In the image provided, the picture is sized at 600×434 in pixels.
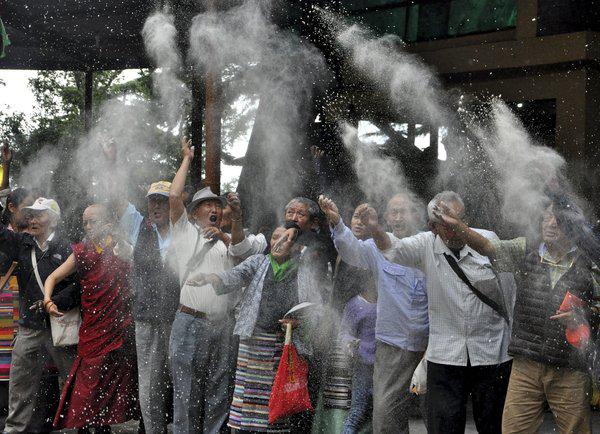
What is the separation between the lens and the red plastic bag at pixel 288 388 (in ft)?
16.6

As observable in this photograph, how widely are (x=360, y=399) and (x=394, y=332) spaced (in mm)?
619

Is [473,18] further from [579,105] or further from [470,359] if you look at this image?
[470,359]

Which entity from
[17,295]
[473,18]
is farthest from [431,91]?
[17,295]

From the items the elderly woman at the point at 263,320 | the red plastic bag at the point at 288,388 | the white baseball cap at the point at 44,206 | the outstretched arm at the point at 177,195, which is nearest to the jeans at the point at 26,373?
the white baseball cap at the point at 44,206

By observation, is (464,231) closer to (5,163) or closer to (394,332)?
(394,332)

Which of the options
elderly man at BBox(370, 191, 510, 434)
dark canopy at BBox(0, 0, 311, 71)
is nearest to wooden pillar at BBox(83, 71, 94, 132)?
dark canopy at BBox(0, 0, 311, 71)

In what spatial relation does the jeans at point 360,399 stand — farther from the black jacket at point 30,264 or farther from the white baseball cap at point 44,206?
the white baseball cap at point 44,206

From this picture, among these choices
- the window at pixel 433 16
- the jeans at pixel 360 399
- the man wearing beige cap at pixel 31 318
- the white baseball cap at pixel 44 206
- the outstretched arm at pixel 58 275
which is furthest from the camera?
the window at pixel 433 16

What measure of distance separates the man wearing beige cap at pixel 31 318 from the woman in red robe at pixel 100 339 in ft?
A: 0.72

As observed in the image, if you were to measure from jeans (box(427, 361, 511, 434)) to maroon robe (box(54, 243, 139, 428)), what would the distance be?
2384 mm

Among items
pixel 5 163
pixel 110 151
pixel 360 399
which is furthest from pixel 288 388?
pixel 5 163

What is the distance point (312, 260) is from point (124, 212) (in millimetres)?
1462

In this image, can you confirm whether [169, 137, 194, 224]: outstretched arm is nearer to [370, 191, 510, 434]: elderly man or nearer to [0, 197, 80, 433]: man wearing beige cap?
[0, 197, 80, 433]: man wearing beige cap

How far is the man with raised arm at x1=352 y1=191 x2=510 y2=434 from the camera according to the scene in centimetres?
461
